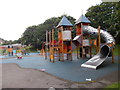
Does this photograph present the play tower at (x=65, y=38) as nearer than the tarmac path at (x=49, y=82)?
No

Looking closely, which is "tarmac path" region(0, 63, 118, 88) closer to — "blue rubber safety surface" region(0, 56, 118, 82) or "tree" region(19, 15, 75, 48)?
"blue rubber safety surface" region(0, 56, 118, 82)

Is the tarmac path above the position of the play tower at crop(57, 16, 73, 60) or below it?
below

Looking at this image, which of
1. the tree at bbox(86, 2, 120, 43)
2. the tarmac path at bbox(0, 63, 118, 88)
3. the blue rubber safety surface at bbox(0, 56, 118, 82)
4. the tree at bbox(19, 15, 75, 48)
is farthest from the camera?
the tree at bbox(19, 15, 75, 48)

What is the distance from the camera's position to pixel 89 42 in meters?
15.1

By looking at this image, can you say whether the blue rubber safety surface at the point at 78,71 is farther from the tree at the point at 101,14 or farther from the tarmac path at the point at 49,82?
the tree at the point at 101,14

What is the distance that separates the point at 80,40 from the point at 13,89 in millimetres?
11562

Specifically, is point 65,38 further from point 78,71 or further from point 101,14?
point 101,14

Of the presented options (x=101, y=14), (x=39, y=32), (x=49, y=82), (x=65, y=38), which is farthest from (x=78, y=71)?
(x=39, y=32)

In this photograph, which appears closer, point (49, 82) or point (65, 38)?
point (49, 82)

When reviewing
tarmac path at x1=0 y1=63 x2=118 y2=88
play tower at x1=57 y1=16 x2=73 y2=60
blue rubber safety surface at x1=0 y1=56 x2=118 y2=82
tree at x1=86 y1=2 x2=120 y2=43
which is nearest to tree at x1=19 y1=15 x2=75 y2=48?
tree at x1=86 y1=2 x2=120 y2=43

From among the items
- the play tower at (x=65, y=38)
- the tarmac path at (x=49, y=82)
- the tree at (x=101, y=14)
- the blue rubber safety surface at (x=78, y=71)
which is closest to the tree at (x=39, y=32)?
the tree at (x=101, y=14)

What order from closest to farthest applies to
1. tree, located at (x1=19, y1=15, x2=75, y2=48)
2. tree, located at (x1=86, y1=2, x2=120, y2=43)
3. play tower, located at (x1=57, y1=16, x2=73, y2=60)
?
play tower, located at (x1=57, y1=16, x2=73, y2=60) → tree, located at (x1=86, y1=2, x2=120, y2=43) → tree, located at (x1=19, y1=15, x2=75, y2=48)

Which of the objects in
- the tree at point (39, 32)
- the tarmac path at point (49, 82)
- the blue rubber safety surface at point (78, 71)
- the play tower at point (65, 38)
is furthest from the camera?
the tree at point (39, 32)

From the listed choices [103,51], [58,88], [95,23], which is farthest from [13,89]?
[95,23]
